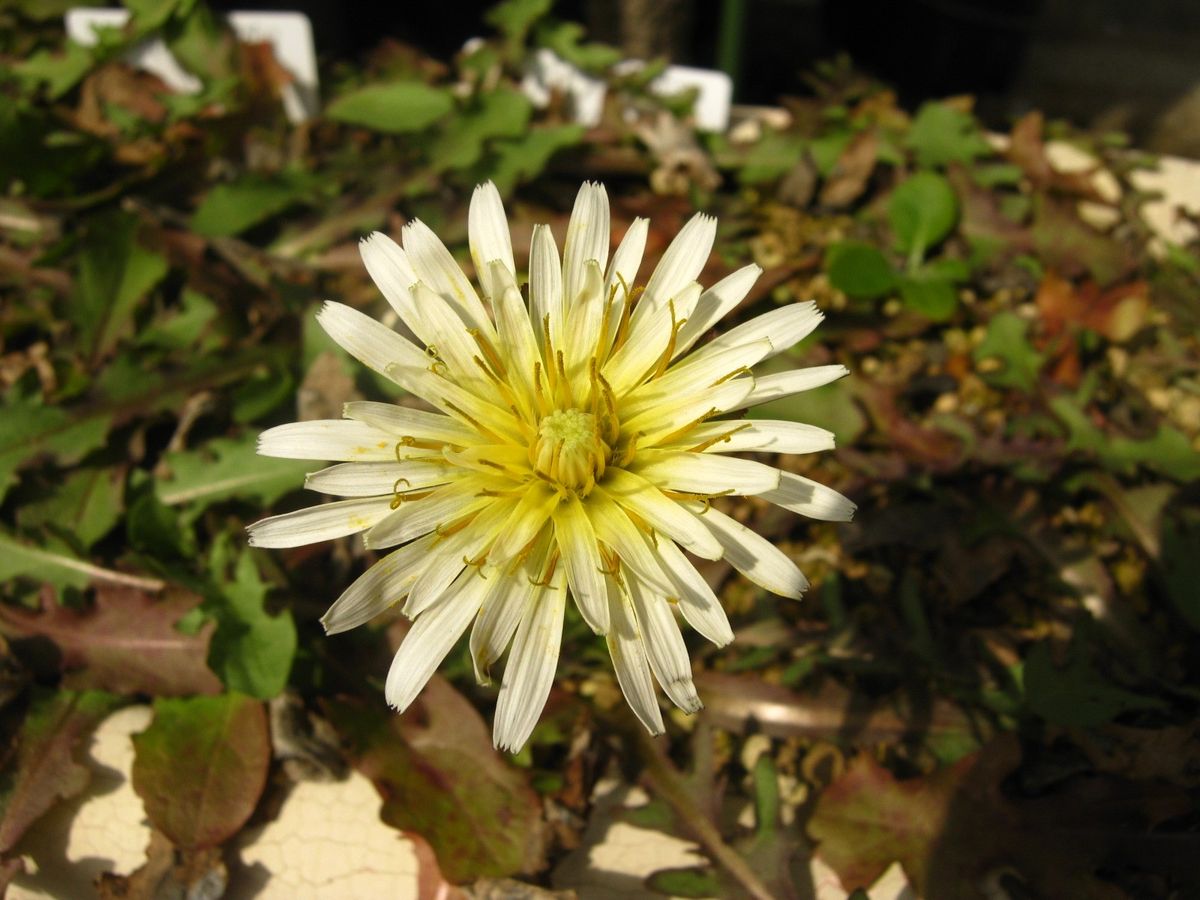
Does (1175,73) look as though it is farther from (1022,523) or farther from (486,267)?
(486,267)

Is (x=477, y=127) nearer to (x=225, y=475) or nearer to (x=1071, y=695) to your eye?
(x=225, y=475)

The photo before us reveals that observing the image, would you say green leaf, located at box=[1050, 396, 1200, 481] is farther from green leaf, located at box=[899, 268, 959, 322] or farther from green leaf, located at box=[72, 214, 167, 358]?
green leaf, located at box=[72, 214, 167, 358]

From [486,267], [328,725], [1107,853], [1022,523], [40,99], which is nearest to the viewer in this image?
[486,267]

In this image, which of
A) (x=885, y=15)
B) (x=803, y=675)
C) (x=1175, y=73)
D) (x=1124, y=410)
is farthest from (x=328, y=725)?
(x=1175, y=73)

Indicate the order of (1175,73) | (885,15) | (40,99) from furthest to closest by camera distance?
1. (1175,73)
2. (885,15)
3. (40,99)

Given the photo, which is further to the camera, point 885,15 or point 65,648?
point 885,15

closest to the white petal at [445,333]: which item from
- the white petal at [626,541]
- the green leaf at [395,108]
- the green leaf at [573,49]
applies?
the white petal at [626,541]

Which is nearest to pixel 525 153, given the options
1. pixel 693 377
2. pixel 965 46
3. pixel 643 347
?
pixel 643 347

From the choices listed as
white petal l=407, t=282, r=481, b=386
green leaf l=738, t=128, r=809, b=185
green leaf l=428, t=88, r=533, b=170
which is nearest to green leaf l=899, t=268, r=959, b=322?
green leaf l=738, t=128, r=809, b=185
